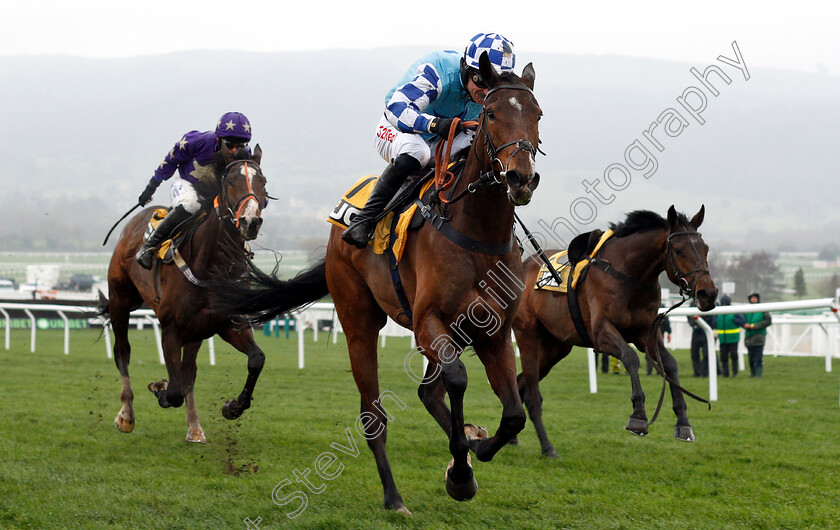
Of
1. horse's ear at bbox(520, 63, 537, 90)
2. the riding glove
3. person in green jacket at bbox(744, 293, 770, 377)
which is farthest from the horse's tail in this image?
person in green jacket at bbox(744, 293, 770, 377)

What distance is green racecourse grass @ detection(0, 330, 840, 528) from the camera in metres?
4.49

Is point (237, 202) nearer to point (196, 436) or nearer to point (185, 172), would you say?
point (185, 172)

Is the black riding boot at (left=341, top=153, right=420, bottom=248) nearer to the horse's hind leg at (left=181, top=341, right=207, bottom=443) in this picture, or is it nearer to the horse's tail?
the horse's tail

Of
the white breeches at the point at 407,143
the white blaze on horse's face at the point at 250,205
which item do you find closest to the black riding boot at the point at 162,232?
the white blaze on horse's face at the point at 250,205

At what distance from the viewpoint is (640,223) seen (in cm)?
687

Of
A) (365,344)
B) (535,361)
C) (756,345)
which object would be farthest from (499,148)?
(756,345)

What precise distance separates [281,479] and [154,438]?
1972 mm

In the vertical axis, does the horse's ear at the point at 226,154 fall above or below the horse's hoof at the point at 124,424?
above

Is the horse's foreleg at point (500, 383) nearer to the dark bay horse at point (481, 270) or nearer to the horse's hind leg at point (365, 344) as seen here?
the dark bay horse at point (481, 270)

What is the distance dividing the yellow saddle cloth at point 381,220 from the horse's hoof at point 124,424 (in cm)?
282

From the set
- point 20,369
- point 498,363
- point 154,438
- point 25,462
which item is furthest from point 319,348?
A: point 498,363

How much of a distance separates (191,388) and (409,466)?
1.99 meters

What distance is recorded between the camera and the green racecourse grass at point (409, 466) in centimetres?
449

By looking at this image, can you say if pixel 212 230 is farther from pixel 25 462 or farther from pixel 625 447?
pixel 625 447
